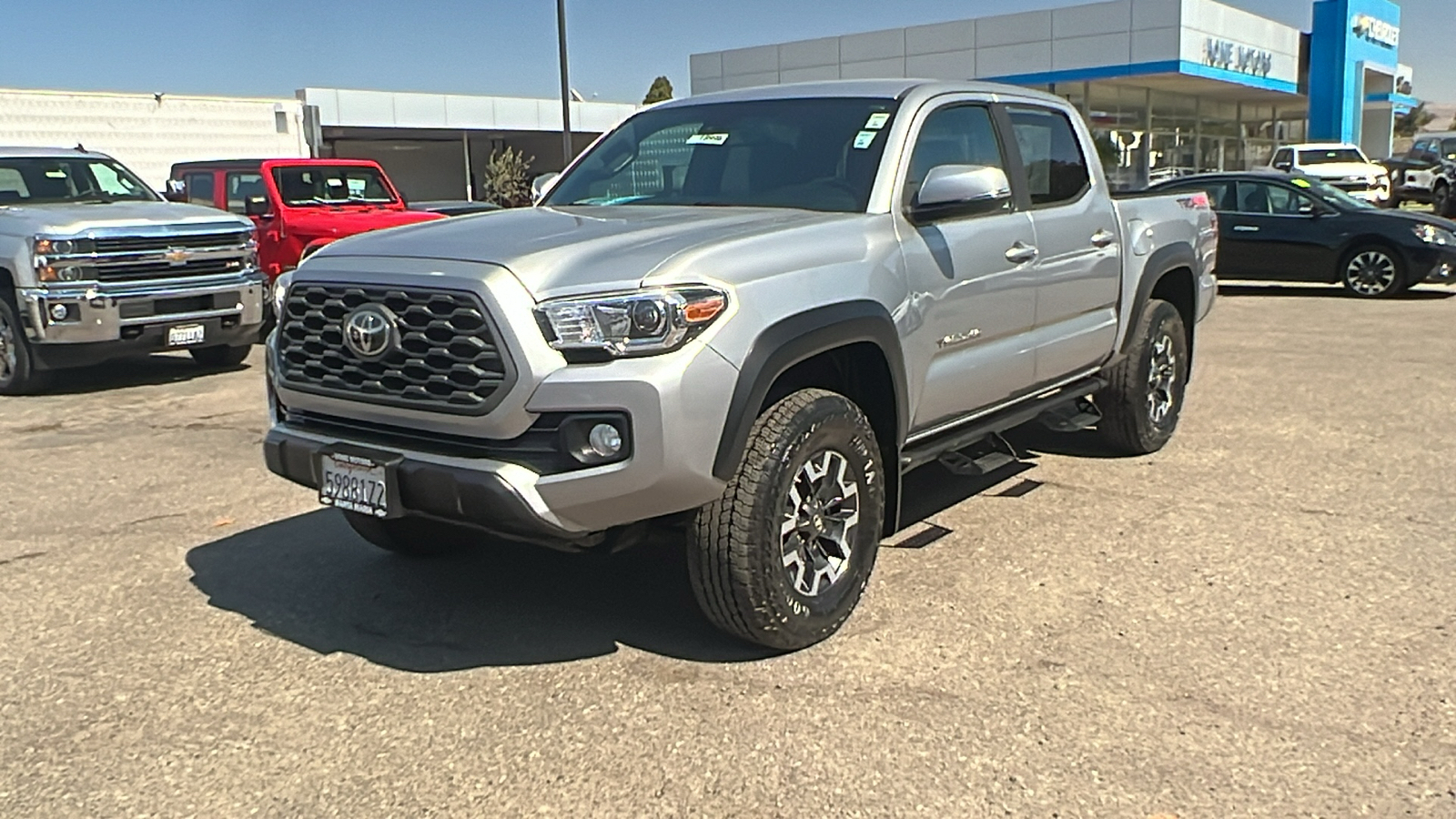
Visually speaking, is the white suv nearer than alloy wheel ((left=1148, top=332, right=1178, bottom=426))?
No

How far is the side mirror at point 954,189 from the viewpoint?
4.37 metres

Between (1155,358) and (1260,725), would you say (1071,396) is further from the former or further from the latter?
(1260,725)

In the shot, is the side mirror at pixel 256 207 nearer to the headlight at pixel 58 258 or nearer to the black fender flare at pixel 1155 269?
the headlight at pixel 58 258

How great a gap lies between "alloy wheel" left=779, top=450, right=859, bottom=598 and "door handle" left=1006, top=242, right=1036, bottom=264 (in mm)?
1444

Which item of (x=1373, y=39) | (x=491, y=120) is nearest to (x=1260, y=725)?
(x=491, y=120)

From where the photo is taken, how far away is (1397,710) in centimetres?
354

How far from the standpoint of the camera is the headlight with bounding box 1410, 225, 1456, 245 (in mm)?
14312

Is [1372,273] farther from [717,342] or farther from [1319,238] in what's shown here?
[717,342]

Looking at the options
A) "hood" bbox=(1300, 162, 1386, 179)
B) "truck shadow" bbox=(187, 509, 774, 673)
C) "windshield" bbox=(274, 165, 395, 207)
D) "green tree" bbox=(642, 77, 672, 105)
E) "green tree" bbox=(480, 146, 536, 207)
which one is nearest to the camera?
"truck shadow" bbox=(187, 509, 774, 673)

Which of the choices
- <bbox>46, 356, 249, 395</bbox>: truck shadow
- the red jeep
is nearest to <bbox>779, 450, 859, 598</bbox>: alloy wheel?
<bbox>46, 356, 249, 395</bbox>: truck shadow

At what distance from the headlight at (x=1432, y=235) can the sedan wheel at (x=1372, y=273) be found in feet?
1.14

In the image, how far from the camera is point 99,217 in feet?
30.7

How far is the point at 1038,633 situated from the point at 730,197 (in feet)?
6.52

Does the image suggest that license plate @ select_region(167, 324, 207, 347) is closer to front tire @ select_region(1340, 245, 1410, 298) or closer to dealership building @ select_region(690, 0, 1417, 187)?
front tire @ select_region(1340, 245, 1410, 298)
